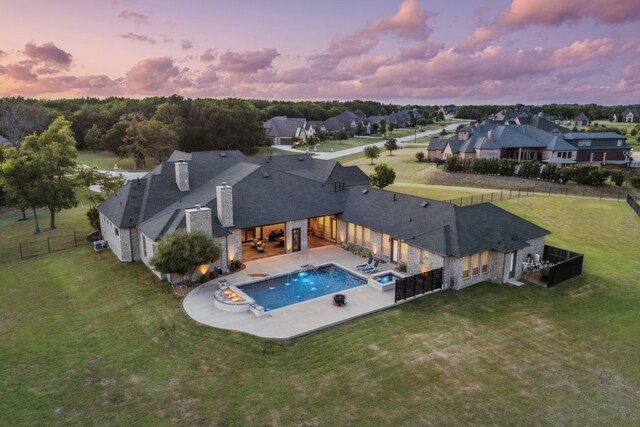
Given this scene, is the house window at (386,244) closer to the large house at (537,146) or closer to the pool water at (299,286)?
the pool water at (299,286)

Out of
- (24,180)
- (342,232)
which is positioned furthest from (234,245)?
(24,180)

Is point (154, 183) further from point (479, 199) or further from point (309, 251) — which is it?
point (479, 199)

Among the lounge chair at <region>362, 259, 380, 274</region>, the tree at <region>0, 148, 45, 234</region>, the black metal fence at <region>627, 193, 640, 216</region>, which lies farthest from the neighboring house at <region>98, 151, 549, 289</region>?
the black metal fence at <region>627, 193, 640, 216</region>

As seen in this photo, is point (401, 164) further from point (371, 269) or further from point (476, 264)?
point (476, 264)

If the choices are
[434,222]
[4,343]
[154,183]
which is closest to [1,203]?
[154,183]

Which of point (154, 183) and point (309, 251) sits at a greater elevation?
point (154, 183)

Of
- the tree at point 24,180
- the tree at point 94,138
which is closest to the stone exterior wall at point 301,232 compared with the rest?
the tree at point 24,180
